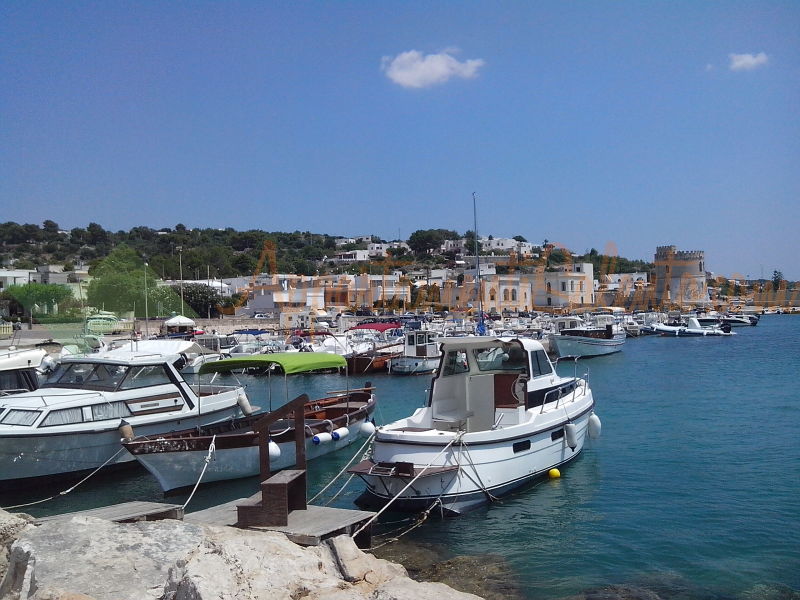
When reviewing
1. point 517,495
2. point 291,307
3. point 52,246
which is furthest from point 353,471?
point 52,246

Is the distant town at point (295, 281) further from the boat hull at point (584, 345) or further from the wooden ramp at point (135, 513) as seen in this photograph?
the wooden ramp at point (135, 513)

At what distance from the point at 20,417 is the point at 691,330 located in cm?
7165

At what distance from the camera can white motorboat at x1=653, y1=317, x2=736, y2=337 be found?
76125 millimetres

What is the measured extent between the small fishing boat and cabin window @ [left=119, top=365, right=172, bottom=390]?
1113 millimetres

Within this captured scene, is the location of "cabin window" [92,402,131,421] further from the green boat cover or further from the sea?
the green boat cover

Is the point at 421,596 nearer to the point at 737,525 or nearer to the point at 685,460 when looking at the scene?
the point at 737,525

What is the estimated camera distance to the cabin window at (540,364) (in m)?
17.3

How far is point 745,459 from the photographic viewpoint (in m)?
19.2

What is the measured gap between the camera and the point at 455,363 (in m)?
17.0

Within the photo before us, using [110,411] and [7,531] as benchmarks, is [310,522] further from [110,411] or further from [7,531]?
[110,411]

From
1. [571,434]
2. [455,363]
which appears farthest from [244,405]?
[571,434]

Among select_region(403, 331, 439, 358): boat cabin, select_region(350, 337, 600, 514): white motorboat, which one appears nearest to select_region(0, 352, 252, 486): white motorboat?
select_region(350, 337, 600, 514): white motorboat

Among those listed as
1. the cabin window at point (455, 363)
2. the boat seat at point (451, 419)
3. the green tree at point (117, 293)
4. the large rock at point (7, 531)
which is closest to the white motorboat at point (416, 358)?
the cabin window at point (455, 363)

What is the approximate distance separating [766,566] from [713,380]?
27.8 metres
